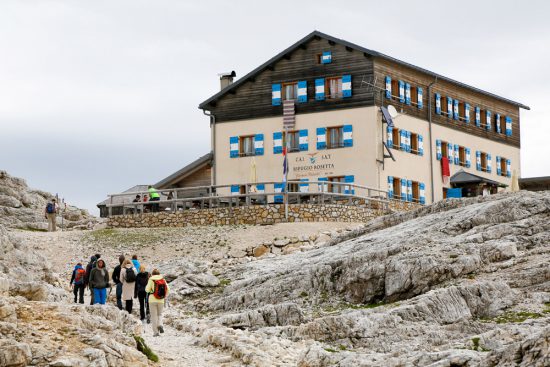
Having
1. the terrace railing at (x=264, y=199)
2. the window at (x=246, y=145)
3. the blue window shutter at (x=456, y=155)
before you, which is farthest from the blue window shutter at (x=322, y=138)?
the blue window shutter at (x=456, y=155)

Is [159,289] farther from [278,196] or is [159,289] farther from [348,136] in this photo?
[348,136]

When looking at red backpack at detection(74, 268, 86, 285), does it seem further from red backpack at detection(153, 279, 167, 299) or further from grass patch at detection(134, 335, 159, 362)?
grass patch at detection(134, 335, 159, 362)

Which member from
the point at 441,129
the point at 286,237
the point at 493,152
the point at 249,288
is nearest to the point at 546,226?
the point at 249,288

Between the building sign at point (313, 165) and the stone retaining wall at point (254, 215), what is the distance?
6.15 meters

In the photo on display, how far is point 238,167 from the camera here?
5997 centimetres

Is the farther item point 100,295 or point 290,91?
point 290,91

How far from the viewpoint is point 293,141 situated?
58281 millimetres

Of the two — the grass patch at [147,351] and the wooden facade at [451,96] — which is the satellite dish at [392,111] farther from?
the grass patch at [147,351]

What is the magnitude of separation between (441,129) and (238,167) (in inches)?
479

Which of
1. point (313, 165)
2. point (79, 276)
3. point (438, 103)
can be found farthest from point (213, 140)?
point (79, 276)

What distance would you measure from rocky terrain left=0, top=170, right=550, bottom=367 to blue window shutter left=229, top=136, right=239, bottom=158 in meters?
20.1

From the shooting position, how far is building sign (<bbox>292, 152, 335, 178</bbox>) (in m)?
56.7

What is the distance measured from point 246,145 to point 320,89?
5.73m

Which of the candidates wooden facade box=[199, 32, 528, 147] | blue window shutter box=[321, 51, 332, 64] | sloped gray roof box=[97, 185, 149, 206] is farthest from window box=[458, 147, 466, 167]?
sloped gray roof box=[97, 185, 149, 206]
